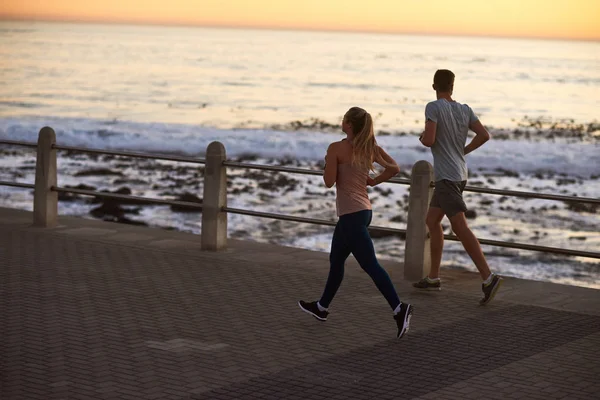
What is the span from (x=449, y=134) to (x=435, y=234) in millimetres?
1009

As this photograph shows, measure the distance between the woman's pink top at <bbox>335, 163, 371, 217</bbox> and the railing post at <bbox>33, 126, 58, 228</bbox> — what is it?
605 centimetres

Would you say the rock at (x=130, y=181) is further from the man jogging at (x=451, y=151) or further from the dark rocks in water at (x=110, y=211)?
the man jogging at (x=451, y=151)

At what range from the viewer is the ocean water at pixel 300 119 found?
74.5ft

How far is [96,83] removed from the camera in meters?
94.6

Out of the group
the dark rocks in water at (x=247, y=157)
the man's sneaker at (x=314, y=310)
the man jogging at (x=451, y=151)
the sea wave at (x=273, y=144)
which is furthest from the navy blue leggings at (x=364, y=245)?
the dark rocks in water at (x=247, y=157)

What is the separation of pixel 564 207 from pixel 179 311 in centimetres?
1806

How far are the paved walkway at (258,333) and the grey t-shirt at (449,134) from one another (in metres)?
1.21

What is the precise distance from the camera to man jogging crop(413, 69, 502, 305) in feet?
30.5

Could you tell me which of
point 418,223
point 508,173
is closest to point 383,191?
point 418,223

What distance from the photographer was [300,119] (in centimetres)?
6938

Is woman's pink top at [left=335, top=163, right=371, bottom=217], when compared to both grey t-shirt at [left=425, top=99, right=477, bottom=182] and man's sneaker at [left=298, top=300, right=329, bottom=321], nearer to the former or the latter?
man's sneaker at [left=298, top=300, right=329, bottom=321]

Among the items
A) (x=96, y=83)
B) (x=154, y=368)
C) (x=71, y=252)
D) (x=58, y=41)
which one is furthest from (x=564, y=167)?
(x=58, y=41)

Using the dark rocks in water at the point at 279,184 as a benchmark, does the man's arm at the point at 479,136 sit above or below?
above

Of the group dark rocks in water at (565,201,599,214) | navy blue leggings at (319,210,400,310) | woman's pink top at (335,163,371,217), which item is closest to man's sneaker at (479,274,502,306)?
navy blue leggings at (319,210,400,310)
